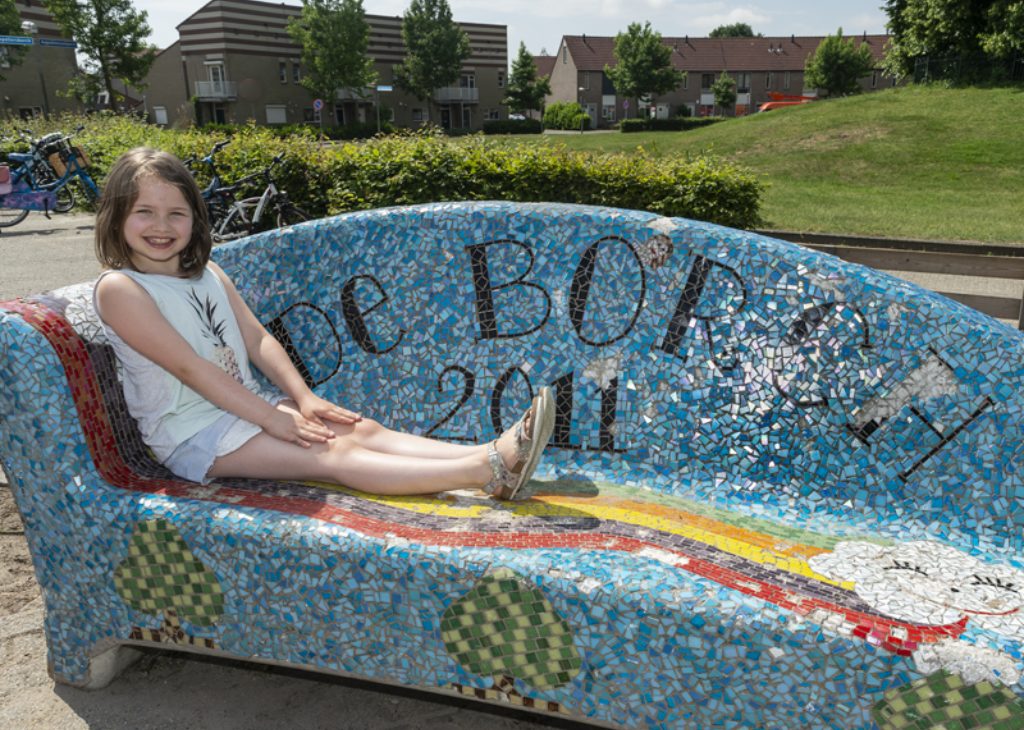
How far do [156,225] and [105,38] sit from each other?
39382 millimetres

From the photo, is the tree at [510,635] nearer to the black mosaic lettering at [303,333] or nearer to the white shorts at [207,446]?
the white shorts at [207,446]

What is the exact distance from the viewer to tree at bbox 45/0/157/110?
116ft

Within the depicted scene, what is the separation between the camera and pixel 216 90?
4734 centimetres

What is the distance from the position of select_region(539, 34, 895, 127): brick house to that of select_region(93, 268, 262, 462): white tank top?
234 feet

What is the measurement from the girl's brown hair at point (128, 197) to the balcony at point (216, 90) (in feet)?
161

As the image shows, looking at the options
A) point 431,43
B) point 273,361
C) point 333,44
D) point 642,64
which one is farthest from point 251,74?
Answer: point 273,361

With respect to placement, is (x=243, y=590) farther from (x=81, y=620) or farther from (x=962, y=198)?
(x=962, y=198)

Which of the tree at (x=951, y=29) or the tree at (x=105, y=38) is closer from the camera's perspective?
the tree at (x=951, y=29)

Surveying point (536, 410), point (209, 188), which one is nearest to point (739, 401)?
point (536, 410)

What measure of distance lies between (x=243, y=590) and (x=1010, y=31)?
1114 inches

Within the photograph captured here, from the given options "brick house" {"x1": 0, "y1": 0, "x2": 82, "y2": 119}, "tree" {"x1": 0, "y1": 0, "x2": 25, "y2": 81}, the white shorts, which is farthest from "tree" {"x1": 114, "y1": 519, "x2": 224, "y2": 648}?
"brick house" {"x1": 0, "y1": 0, "x2": 82, "y2": 119}

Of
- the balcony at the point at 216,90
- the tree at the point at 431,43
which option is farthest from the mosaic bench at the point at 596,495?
the tree at the point at 431,43

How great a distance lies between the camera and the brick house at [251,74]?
47.2m

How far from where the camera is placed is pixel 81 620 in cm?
245
